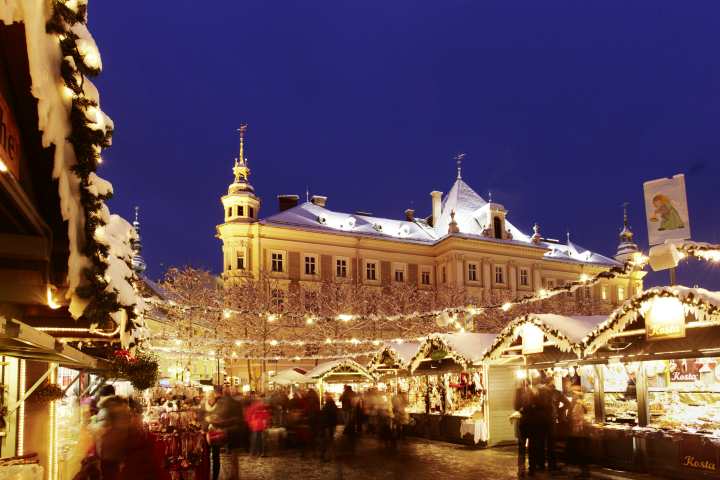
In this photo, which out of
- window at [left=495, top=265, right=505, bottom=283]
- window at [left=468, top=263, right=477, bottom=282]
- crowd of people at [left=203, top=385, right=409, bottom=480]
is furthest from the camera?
window at [left=495, top=265, right=505, bottom=283]

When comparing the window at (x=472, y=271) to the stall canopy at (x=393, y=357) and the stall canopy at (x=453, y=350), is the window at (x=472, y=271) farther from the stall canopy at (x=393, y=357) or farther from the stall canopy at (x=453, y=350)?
the stall canopy at (x=453, y=350)

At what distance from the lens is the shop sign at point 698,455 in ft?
39.9

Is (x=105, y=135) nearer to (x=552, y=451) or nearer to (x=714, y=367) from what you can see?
(x=552, y=451)

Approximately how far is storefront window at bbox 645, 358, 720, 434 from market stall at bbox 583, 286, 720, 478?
0.02 metres

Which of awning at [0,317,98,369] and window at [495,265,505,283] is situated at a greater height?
window at [495,265,505,283]

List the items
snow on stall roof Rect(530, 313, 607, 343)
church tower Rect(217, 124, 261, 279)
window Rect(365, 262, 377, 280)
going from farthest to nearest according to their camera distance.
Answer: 1. window Rect(365, 262, 377, 280)
2. church tower Rect(217, 124, 261, 279)
3. snow on stall roof Rect(530, 313, 607, 343)

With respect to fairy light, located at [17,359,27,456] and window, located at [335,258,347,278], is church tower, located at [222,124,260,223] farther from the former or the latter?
fairy light, located at [17,359,27,456]

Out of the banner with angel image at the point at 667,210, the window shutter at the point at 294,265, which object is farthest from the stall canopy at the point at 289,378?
the banner with angel image at the point at 667,210

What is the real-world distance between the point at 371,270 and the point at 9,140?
52142mm

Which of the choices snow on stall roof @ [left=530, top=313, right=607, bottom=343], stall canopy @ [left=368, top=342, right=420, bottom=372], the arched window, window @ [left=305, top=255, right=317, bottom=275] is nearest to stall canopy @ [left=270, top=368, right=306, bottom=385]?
stall canopy @ [left=368, top=342, right=420, bottom=372]

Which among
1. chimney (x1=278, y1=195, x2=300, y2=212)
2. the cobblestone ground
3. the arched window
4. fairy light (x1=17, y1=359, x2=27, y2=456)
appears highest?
chimney (x1=278, y1=195, x2=300, y2=212)

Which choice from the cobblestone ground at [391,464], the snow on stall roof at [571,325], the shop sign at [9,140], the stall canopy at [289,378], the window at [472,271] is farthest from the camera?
the window at [472,271]

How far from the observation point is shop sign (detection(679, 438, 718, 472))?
39.9 ft

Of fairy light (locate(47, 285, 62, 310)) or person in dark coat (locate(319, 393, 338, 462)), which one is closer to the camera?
fairy light (locate(47, 285, 62, 310))
